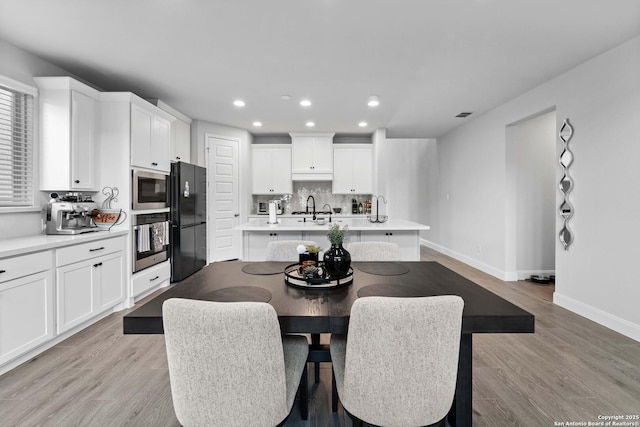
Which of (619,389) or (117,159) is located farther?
(117,159)

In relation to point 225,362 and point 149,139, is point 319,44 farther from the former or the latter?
point 225,362

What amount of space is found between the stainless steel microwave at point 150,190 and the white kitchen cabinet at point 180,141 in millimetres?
750

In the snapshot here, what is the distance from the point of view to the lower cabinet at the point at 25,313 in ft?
6.65

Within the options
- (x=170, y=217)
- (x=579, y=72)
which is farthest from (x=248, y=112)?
(x=579, y=72)

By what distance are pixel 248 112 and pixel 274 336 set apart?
442 cm

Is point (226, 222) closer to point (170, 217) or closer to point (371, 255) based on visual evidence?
point (170, 217)

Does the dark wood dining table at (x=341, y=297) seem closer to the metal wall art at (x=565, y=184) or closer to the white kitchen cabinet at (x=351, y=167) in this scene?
the metal wall art at (x=565, y=184)

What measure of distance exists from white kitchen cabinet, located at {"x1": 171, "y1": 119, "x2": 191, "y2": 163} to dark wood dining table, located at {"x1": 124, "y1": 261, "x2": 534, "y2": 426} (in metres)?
3.41

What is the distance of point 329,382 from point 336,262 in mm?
977

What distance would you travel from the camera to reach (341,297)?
1.38m

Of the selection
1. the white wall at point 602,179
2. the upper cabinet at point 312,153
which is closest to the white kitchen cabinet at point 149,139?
the upper cabinet at point 312,153

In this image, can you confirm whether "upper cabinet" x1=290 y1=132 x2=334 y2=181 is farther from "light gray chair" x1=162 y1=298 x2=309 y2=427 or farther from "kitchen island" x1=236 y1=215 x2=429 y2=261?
"light gray chair" x1=162 y1=298 x2=309 y2=427

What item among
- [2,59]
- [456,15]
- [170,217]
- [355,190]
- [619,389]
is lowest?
[619,389]

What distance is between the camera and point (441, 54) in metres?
2.94
